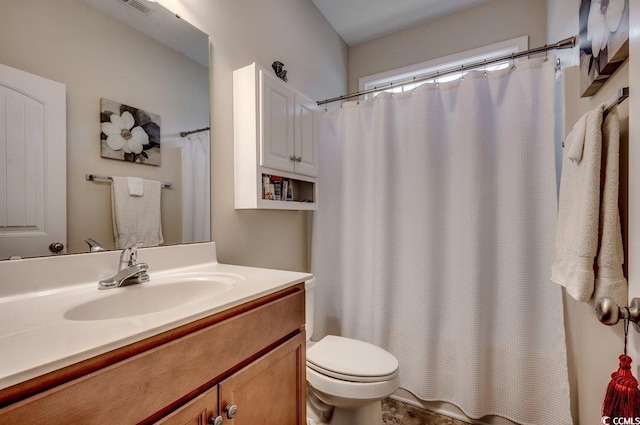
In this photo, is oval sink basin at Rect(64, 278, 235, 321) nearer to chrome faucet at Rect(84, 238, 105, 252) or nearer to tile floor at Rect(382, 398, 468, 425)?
chrome faucet at Rect(84, 238, 105, 252)

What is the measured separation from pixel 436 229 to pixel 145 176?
4.81 ft

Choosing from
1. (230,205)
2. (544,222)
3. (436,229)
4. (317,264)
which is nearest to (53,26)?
(230,205)

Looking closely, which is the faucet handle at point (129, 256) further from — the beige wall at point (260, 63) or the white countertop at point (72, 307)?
the beige wall at point (260, 63)

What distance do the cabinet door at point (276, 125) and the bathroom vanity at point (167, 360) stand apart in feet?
2.06

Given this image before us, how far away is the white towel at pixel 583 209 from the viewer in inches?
33.3

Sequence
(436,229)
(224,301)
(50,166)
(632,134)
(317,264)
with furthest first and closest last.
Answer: (317,264), (436,229), (50,166), (224,301), (632,134)

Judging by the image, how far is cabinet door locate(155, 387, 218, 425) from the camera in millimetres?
633

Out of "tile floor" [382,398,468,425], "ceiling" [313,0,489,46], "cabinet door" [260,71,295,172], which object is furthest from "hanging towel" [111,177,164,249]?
"ceiling" [313,0,489,46]

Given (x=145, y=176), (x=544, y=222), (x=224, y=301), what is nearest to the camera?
(x=224, y=301)

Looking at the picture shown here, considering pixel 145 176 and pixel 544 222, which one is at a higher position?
pixel 145 176

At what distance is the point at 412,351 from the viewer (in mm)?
1729

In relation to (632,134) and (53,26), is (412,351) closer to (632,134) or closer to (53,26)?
(632,134)

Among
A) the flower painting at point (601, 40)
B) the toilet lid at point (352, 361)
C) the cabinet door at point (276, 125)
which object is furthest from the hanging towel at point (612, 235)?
the cabinet door at point (276, 125)

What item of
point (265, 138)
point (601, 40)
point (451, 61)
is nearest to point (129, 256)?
point (265, 138)
